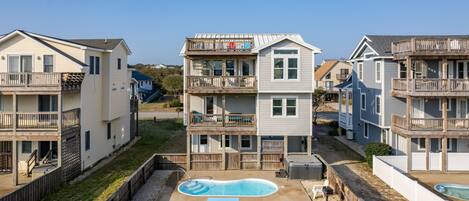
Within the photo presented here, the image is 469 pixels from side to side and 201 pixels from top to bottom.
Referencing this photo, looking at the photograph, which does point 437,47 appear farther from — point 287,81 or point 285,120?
point 285,120

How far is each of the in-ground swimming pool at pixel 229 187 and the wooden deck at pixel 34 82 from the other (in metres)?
8.63

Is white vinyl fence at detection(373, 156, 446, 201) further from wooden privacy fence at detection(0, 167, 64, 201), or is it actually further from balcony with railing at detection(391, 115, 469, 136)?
wooden privacy fence at detection(0, 167, 64, 201)

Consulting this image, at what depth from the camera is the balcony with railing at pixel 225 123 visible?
80.7ft

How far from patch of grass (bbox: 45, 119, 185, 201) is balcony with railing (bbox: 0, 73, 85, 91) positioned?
540 cm

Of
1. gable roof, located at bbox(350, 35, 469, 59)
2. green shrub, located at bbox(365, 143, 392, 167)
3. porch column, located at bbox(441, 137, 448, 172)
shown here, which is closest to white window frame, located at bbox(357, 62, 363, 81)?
gable roof, located at bbox(350, 35, 469, 59)

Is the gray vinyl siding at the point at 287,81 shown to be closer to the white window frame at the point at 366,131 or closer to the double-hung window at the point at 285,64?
the double-hung window at the point at 285,64

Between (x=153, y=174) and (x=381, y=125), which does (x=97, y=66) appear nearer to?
(x=153, y=174)

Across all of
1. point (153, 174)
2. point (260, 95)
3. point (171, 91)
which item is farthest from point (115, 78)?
point (171, 91)

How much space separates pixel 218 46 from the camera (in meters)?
24.7

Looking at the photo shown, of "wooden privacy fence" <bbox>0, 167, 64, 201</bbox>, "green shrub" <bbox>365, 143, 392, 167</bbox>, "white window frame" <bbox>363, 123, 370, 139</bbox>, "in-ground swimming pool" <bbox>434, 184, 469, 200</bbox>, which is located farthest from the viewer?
"white window frame" <bbox>363, 123, 370, 139</bbox>

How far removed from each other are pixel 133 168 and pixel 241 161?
22.3ft

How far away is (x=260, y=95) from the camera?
80.6 feet

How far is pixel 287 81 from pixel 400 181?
8.99 metres

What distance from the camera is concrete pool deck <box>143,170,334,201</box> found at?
733 inches
